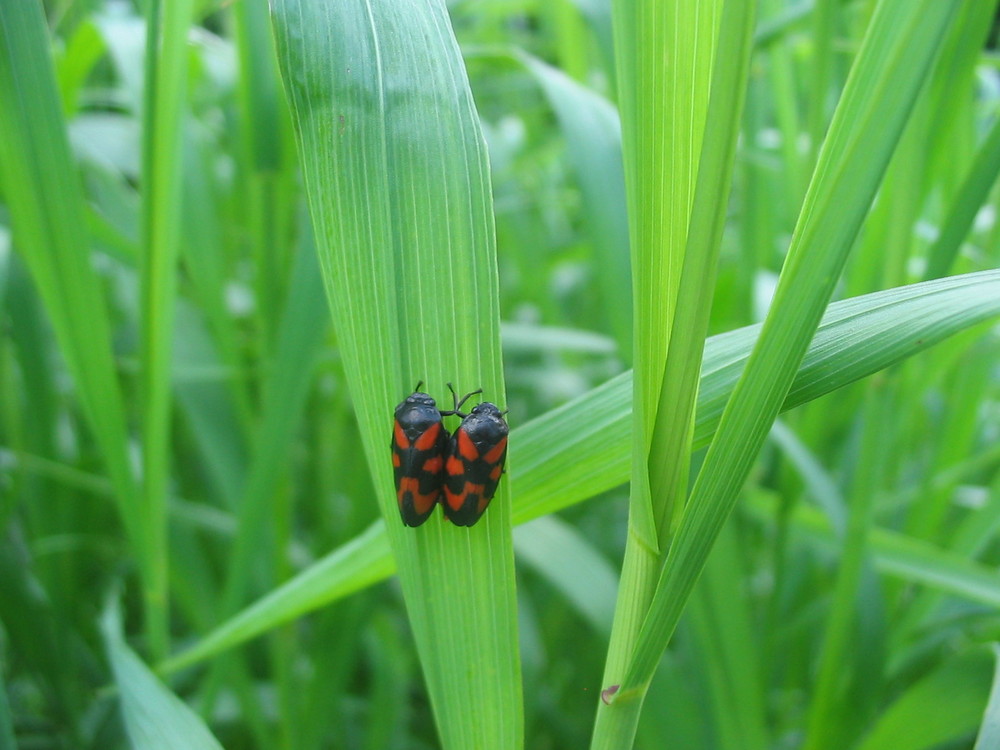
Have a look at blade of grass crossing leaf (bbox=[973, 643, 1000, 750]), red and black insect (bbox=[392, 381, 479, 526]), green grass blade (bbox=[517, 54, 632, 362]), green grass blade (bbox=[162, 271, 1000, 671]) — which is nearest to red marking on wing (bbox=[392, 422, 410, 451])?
red and black insect (bbox=[392, 381, 479, 526])

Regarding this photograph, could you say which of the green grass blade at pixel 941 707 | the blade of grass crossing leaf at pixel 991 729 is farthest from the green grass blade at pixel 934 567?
the blade of grass crossing leaf at pixel 991 729

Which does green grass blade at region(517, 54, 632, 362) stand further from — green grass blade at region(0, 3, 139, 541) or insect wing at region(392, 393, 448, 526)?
green grass blade at region(0, 3, 139, 541)

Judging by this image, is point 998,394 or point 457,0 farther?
point 998,394

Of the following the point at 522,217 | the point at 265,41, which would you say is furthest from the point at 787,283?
the point at 522,217

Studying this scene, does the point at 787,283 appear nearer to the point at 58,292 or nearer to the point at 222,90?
the point at 58,292

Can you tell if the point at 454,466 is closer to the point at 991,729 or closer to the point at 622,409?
the point at 622,409

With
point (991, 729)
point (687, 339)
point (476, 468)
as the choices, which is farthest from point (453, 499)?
point (991, 729)
